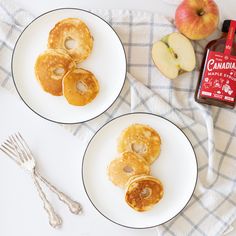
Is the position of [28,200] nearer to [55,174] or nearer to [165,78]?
[55,174]

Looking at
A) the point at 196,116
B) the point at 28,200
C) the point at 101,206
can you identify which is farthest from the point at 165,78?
the point at 28,200

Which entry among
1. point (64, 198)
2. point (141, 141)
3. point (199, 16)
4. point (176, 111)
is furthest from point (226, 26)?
point (64, 198)

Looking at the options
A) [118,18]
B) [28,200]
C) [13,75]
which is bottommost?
[28,200]

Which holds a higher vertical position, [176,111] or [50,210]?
[176,111]

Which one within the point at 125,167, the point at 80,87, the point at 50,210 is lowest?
the point at 50,210

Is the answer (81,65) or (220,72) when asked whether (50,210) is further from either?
(220,72)

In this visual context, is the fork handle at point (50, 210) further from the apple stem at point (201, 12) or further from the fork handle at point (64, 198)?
the apple stem at point (201, 12)

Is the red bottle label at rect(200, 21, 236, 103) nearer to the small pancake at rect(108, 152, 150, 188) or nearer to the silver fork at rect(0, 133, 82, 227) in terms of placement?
the small pancake at rect(108, 152, 150, 188)

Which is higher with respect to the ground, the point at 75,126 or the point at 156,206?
the point at 75,126
